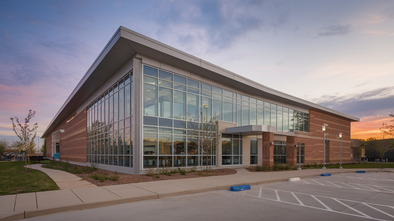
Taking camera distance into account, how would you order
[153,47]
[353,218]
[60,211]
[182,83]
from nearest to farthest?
[353,218]
[60,211]
[153,47]
[182,83]

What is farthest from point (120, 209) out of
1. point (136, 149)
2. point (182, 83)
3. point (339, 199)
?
point (182, 83)

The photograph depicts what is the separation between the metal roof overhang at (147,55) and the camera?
55.8 feet

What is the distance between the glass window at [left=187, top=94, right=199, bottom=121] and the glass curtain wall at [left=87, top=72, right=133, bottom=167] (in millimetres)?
5000

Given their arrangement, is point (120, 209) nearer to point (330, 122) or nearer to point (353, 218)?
point (353, 218)

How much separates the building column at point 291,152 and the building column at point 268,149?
8.57 m

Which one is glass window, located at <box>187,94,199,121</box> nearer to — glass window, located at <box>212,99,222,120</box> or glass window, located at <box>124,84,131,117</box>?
glass window, located at <box>212,99,222,120</box>

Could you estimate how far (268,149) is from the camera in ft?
81.7

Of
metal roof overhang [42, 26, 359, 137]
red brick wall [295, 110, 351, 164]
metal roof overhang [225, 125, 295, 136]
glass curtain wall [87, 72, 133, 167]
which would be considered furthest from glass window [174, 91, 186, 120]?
red brick wall [295, 110, 351, 164]

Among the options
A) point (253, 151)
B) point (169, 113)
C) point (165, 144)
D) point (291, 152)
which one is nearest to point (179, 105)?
point (169, 113)

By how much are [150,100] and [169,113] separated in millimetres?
2022

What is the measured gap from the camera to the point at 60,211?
7938 millimetres

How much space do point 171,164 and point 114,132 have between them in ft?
22.2

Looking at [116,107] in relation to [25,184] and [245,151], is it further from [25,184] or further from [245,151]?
[245,151]

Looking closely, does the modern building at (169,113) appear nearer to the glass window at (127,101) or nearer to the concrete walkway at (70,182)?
the glass window at (127,101)
